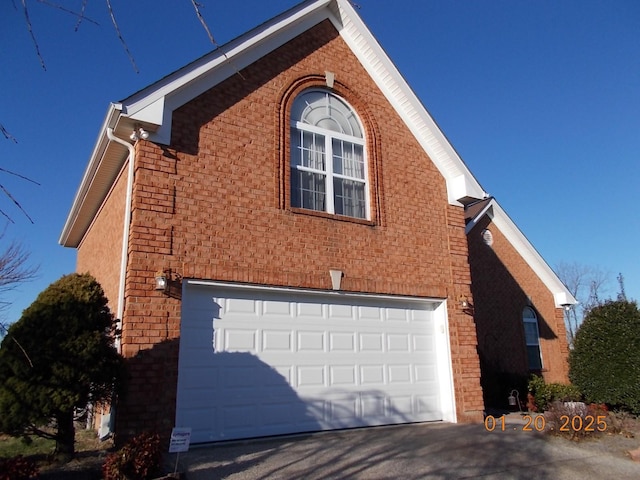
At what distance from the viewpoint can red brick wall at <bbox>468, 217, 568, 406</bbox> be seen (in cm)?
1530

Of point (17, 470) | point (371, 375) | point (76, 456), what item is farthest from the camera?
point (371, 375)

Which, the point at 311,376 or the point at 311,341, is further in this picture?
the point at 311,341

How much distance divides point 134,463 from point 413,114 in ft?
28.4

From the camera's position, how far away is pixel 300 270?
898 cm

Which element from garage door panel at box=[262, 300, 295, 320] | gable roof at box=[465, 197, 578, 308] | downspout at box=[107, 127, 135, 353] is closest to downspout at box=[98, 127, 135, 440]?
downspout at box=[107, 127, 135, 353]

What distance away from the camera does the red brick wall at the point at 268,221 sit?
7.47 m

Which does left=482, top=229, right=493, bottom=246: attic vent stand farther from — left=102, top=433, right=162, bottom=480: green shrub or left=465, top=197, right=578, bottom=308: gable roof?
left=102, top=433, right=162, bottom=480: green shrub

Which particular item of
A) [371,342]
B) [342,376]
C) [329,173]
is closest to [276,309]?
[342,376]

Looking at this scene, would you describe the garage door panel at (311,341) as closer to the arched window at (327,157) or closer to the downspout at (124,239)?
the arched window at (327,157)

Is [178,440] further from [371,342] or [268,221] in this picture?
[371,342]

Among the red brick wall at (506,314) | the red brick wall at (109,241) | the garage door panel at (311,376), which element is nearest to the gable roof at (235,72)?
the red brick wall at (109,241)

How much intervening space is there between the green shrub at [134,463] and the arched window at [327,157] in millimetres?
4978

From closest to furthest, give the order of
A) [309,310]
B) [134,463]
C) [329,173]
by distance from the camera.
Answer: [134,463] < [309,310] < [329,173]

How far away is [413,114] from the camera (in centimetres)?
1128
